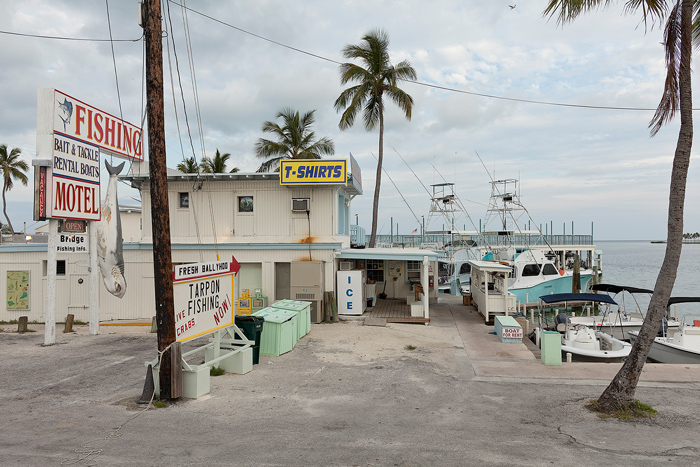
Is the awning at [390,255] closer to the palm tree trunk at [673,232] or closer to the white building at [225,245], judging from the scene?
the white building at [225,245]

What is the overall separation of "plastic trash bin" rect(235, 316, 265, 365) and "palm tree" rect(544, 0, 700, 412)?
7268 millimetres

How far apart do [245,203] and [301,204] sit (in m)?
2.44

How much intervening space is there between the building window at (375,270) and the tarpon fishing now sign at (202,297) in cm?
1234

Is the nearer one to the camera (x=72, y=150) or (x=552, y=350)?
(x=552, y=350)

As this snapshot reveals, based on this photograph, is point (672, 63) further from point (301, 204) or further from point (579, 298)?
point (301, 204)

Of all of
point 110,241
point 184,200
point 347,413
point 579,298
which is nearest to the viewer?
point 347,413

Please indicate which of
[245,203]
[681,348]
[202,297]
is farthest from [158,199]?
[681,348]

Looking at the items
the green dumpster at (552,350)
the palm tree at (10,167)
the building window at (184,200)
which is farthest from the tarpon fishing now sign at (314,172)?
the palm tree at (10,167)

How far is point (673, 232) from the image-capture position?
7.79m

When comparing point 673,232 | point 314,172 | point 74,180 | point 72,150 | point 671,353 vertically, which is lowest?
point 671,353

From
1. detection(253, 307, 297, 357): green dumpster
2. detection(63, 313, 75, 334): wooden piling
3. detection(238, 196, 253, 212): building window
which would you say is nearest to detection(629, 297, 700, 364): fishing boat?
detection(253, 307, 297, 357): green dumpster

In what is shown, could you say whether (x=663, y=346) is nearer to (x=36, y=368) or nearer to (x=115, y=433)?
(x=115, y=433)

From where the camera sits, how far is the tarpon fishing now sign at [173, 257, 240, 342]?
27.7ft

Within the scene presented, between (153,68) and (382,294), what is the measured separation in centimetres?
1617
